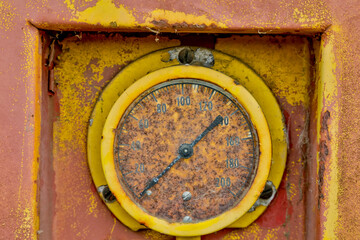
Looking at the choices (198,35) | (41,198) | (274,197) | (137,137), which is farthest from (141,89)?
(274,197)

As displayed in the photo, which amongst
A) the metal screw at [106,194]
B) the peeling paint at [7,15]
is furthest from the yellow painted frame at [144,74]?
the peeling paint at [7,15]

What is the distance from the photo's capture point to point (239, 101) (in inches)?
47.9

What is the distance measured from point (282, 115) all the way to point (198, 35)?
0.41 metres

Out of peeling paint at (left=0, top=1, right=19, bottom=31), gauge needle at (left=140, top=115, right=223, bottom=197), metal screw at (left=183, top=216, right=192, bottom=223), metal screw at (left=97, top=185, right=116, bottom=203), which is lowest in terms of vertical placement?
metal screw at (left=183, top=216, right=192, bottom=223)

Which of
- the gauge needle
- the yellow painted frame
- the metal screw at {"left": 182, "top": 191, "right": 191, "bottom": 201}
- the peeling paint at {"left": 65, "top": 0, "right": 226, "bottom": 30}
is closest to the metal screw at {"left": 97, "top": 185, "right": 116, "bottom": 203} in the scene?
the yellow painted frame

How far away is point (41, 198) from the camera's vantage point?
3.96 ft

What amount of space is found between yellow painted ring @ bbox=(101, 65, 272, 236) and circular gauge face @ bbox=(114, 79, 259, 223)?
20 millimetres

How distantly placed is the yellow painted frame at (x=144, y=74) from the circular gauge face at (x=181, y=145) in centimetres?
11

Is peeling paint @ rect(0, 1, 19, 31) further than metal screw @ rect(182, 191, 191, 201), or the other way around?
metal screw @ rect(182, 191, 191, 201)

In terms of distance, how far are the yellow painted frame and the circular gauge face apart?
107 mm

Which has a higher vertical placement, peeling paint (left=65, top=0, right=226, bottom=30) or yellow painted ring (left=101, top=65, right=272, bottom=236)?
peeling paint (left=65, top=0, right=226, bottom=30)

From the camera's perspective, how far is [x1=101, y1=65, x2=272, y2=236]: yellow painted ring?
120cm

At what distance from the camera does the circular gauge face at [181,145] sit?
1.23m

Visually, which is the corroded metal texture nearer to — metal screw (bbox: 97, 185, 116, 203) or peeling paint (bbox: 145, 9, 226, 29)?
peeling paint (bbox: 145, 9, 226, 29)
